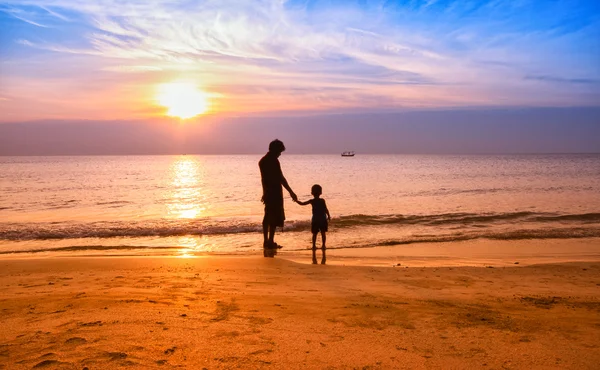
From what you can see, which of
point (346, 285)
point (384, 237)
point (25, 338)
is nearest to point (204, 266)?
point (346, 285)

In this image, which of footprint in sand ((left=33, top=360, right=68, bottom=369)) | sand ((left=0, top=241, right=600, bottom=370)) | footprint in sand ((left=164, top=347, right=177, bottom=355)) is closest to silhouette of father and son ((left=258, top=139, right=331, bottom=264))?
sand ((left=0, top=241, right=600, bottom=370))

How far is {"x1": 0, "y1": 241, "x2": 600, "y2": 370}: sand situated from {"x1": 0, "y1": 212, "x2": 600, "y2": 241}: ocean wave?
351 inches

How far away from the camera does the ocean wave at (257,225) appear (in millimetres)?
16500

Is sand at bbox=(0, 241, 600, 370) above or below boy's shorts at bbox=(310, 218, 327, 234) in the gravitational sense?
below

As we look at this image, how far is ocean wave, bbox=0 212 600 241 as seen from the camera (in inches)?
650

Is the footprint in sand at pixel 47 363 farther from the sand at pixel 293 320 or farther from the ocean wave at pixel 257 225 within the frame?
the ocean wave at pixel 257 225

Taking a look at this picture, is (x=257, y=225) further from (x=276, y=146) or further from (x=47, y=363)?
(x=47, y=363)

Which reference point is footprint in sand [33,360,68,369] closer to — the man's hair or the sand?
the sand

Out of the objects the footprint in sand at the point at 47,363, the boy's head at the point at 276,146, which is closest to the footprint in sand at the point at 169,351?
the footprint in sand at the point at 47,363

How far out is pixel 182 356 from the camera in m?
3.79

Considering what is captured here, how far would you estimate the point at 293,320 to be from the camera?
16.1 ft

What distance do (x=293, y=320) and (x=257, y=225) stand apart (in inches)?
526

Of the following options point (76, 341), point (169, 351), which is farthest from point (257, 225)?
point (169, 351)

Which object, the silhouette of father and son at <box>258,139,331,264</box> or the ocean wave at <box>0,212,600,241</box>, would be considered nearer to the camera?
the silhouette of father and son at <box>258,139,331,264</box>
